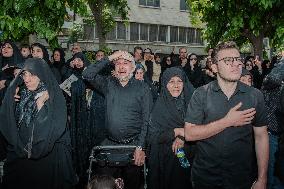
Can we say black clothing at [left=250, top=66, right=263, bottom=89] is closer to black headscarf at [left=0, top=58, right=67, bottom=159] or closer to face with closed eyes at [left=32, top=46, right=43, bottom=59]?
face with closed eyes at [left=32, top=46, right=43, bottom=59]

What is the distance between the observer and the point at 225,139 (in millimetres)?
3254

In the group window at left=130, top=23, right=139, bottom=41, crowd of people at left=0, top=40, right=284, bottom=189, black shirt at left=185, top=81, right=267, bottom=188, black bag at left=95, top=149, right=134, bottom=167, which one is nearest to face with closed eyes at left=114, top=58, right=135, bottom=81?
crowd of people at left=0, top=40, right=284, bottom=189

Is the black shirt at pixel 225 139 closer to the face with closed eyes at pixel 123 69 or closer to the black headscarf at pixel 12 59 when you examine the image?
the face with closed eyes at pixel 123 69

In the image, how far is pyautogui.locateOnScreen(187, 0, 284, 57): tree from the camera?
40.0 feet

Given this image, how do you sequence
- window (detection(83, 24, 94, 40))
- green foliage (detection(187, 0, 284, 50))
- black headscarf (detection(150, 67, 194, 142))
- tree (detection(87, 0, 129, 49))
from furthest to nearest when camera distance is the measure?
window (detection(83, 24, 94, 40))
tree (detection(87, 0, 129, 49))
green foliage (detection(187, 0, 284, 50))
black headscarf (detection(150, 67, 194, 142))

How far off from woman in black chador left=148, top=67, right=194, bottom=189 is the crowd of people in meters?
0.01

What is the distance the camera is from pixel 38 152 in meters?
4.23

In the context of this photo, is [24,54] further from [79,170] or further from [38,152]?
[38,152]

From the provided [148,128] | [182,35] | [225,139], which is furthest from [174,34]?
[225,139]

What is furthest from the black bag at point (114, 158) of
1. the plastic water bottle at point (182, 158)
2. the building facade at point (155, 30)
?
the building facade at point (155, 30)

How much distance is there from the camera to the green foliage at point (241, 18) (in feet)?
39.9

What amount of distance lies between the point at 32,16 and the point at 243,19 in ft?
24.7

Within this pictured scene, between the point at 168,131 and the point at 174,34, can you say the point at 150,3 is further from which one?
the point at 168,131

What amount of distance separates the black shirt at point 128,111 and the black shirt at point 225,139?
1766 mm
